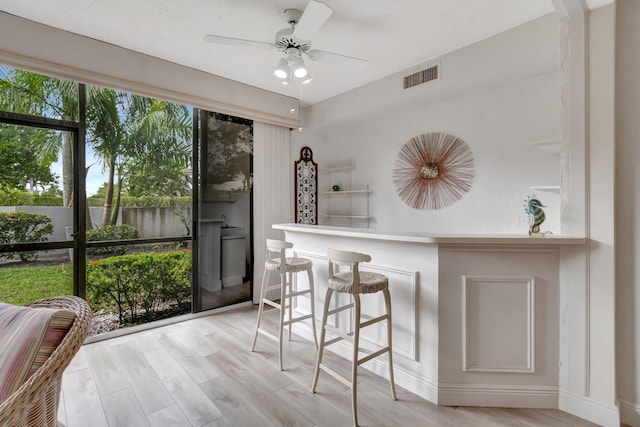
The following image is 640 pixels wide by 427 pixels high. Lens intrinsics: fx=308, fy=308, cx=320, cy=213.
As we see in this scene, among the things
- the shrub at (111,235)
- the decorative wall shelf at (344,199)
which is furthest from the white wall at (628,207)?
the shrub at (111,235)

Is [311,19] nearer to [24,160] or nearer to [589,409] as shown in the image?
[24,160]

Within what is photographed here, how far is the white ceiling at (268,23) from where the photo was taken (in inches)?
85.6

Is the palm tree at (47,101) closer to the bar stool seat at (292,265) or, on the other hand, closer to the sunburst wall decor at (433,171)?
the bar stool seat at (292,265)

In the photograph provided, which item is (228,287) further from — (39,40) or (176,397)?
(39,40)

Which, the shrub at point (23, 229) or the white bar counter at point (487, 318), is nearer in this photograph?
the white bar counter at point (487, 318)

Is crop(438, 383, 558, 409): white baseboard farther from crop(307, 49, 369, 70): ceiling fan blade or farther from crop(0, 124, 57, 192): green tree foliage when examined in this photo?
crop(0, 124, 57, 192): green tree foliage

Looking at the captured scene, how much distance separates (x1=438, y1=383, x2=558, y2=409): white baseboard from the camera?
192cm

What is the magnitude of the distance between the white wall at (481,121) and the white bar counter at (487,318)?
1.12 m

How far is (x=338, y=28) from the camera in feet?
7.98

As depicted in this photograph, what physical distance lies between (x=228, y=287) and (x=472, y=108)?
11.2 ft

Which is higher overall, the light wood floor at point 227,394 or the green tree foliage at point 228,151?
the green tree foliage at point 228,151

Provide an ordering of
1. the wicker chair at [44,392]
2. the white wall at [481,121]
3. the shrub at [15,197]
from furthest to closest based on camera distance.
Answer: the white wall at [481,121] → the shrub at [15,197] → the wicker chair at [44,392]

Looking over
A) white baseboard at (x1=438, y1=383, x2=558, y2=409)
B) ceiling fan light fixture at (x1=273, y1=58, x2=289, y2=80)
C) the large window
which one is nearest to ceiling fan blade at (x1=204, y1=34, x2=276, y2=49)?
ceiling fan light fixture at (x1=273, y1=58, x2=289, y2=80)

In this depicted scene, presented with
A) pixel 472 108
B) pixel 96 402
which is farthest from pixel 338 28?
pixel 96 402
